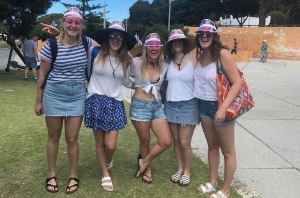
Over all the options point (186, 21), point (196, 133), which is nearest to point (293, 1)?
point (186, 21)

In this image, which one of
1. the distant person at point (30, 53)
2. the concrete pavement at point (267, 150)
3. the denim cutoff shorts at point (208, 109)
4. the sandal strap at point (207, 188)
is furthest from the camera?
the distant person at point (30, 53)

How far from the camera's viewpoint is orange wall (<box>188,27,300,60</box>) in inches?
1560

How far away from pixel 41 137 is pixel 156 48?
10.2 ft

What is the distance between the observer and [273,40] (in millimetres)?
40750

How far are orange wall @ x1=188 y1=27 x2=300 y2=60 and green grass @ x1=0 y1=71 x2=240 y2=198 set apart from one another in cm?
Answer: 3179

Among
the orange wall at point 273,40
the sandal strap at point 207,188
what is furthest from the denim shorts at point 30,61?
the orange wall at point 273,40

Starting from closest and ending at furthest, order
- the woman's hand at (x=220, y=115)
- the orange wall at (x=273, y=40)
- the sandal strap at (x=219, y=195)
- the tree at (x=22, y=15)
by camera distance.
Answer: the woman's hand at (x=220, y=115) < the sandal strap at (x=219, y=195) < the tree at (x=22, y=15) < the orange wall at (x=273, y=40)

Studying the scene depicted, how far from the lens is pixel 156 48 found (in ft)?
16.1

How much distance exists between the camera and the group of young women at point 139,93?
14.8 ft

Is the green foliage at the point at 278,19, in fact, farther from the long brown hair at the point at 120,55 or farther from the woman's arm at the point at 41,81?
the woman's arm at the point at 41,81

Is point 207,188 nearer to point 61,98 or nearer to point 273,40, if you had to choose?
Result: point 61,98

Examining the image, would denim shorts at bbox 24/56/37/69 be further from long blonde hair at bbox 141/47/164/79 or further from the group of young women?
long blonde hair at bbox 141/47/164/79

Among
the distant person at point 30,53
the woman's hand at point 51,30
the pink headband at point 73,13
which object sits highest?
the pink headband at point 73,13

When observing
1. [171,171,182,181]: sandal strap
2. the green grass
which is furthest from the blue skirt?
[171,171,182,181]: sandal strap
